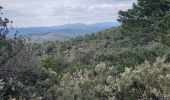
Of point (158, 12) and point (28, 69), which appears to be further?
point (158, 12)

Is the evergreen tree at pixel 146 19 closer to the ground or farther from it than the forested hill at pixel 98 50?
farther from it

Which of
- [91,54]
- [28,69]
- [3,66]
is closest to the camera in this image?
[3,66]

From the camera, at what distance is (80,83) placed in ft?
45.9

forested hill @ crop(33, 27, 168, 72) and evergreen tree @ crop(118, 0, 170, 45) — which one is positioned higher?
evergreen tree @ crop(118, 0, 170, 45)

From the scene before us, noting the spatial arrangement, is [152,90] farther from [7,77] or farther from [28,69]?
[7,77]

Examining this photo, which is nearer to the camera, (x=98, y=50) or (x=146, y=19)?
(x=146, y=19)

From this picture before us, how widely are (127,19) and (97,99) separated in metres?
21.1

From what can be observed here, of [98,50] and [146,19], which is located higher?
[146,19]

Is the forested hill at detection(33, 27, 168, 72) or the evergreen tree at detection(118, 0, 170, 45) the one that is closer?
the evergreen tree at detection(118, 0, 170, 45)

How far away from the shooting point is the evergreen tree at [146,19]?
102 ft

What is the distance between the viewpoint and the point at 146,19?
33469 mm

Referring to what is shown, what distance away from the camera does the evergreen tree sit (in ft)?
102

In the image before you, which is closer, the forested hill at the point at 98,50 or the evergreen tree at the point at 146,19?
the evergreen tree at the point at 146,19

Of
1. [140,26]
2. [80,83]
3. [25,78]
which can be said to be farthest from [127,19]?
[25,78]
